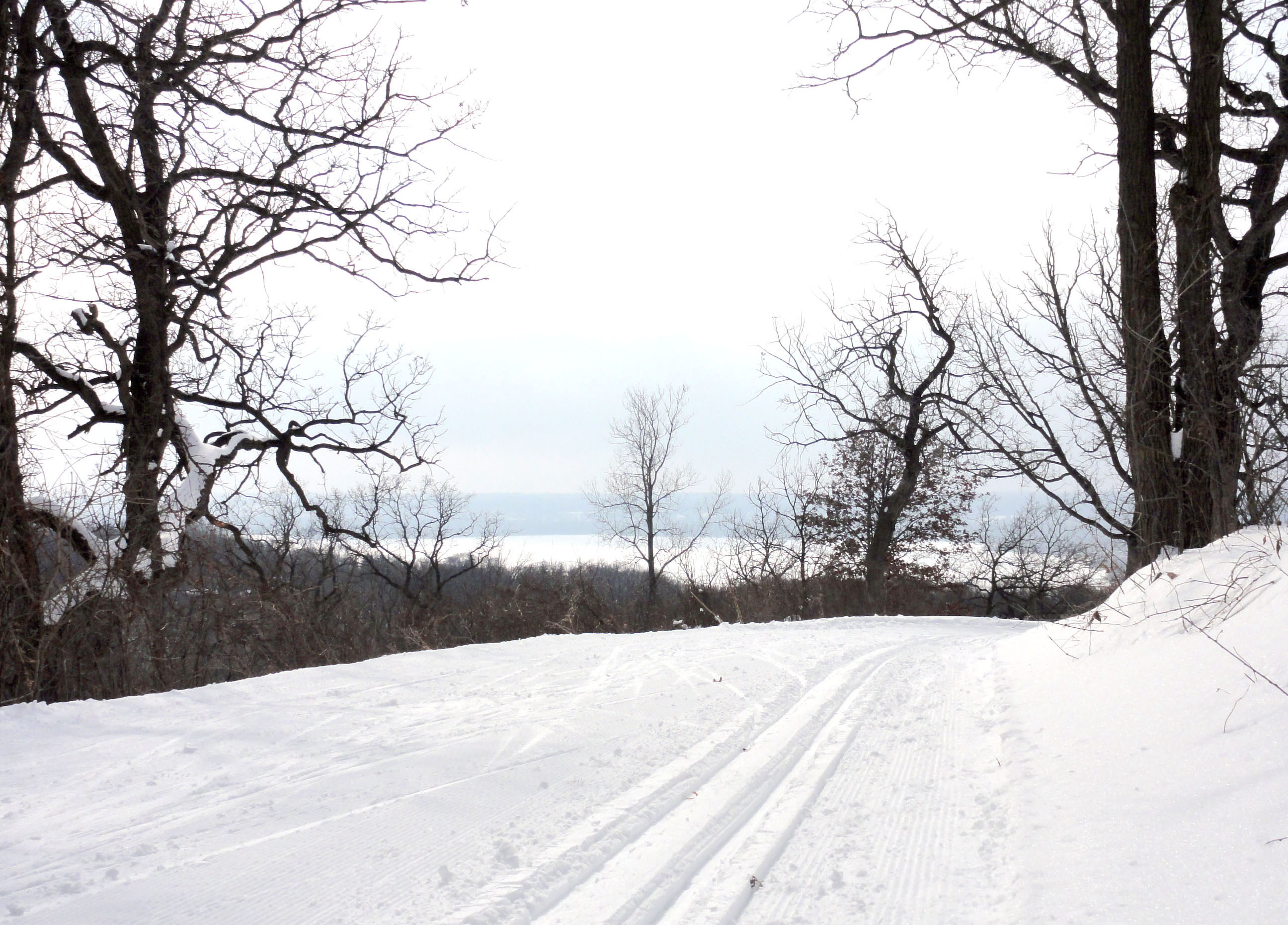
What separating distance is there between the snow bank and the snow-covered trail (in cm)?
23

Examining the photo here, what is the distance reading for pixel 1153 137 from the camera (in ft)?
29.7

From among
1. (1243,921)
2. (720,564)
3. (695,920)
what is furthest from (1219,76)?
(720,564)

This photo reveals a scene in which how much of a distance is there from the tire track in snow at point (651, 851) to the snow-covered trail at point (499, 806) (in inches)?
0.5

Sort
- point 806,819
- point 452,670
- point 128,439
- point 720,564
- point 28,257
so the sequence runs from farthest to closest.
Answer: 1. point 720,564
2. point 128,439
3. point 28,257
4. point 452,670
5. point 806,819

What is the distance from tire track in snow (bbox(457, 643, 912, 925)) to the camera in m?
2.83

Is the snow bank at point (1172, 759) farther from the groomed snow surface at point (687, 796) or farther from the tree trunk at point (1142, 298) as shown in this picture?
Result: the tree trunk at point (1142, 298)

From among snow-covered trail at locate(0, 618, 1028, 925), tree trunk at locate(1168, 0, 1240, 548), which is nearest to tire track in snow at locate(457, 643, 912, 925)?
snow-covered trail at locate(0, 618, 1028, 925)

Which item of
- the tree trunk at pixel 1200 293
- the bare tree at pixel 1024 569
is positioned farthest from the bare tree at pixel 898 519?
the tree trunk at pixel 1200 293

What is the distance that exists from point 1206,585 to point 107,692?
994 cm

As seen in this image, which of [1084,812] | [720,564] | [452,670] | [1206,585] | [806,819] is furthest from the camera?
[720,564]

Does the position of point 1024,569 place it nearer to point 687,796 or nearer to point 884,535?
point 884,535

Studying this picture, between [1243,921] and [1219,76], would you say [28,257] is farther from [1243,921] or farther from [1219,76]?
[1219,76]

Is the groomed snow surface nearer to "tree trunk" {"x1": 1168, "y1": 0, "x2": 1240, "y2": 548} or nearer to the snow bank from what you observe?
the snow bank

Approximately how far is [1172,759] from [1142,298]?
22.8 ft
